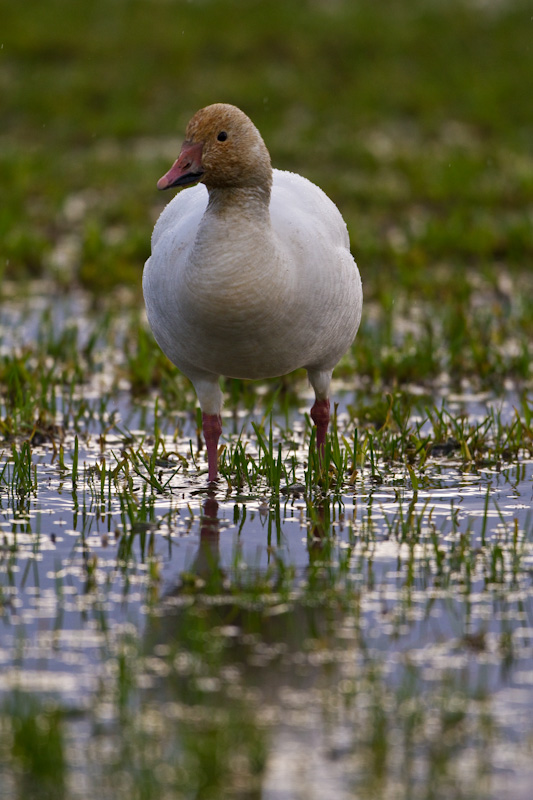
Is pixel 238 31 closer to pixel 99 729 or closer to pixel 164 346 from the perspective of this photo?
pixel 164 346

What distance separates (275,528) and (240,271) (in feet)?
3.52

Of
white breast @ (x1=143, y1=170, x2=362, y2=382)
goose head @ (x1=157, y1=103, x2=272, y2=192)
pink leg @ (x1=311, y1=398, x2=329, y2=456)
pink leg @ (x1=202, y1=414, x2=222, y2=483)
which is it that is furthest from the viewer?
pink leg @ (x1=311, y1=398, x2=329, y2=456)

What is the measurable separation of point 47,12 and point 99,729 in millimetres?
19337

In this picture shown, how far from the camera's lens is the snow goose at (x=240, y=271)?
489 cm

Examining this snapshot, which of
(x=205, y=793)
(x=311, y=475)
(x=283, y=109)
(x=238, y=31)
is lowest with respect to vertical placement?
(x=205, y=793)

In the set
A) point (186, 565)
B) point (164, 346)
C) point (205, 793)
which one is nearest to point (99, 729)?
point (205, 793)

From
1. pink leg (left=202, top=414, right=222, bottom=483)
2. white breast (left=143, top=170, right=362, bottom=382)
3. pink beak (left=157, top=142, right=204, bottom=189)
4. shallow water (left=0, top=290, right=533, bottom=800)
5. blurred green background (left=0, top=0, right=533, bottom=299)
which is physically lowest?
shallow water (left=0, top=290, right=533, bottom=800)

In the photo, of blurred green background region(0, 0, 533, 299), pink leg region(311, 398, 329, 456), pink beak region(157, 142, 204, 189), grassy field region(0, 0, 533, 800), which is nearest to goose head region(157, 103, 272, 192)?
pink beak region(157, 142, 204, 189)

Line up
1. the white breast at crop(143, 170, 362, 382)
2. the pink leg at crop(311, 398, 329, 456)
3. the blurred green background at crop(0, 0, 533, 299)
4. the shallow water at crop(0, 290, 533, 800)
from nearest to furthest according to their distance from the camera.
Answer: the shallow water at crop(0, 290, 533, 800), the white breast at crop(143, 170, 362, 382), the pink leg at crop(311, 398, 329, 456), the blurred green background at crop(0, 0, 533, 299)

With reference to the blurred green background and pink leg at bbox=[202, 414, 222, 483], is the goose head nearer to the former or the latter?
pink leg at bbox=[202, 414, 222, 483]

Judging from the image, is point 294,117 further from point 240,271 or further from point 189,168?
point 240,271

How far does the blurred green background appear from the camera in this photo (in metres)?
11.4

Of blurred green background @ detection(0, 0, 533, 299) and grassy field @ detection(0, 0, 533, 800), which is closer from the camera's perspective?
grassy field @ detection(0, 0, 533, 800)

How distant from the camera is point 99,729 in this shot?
3307mm
